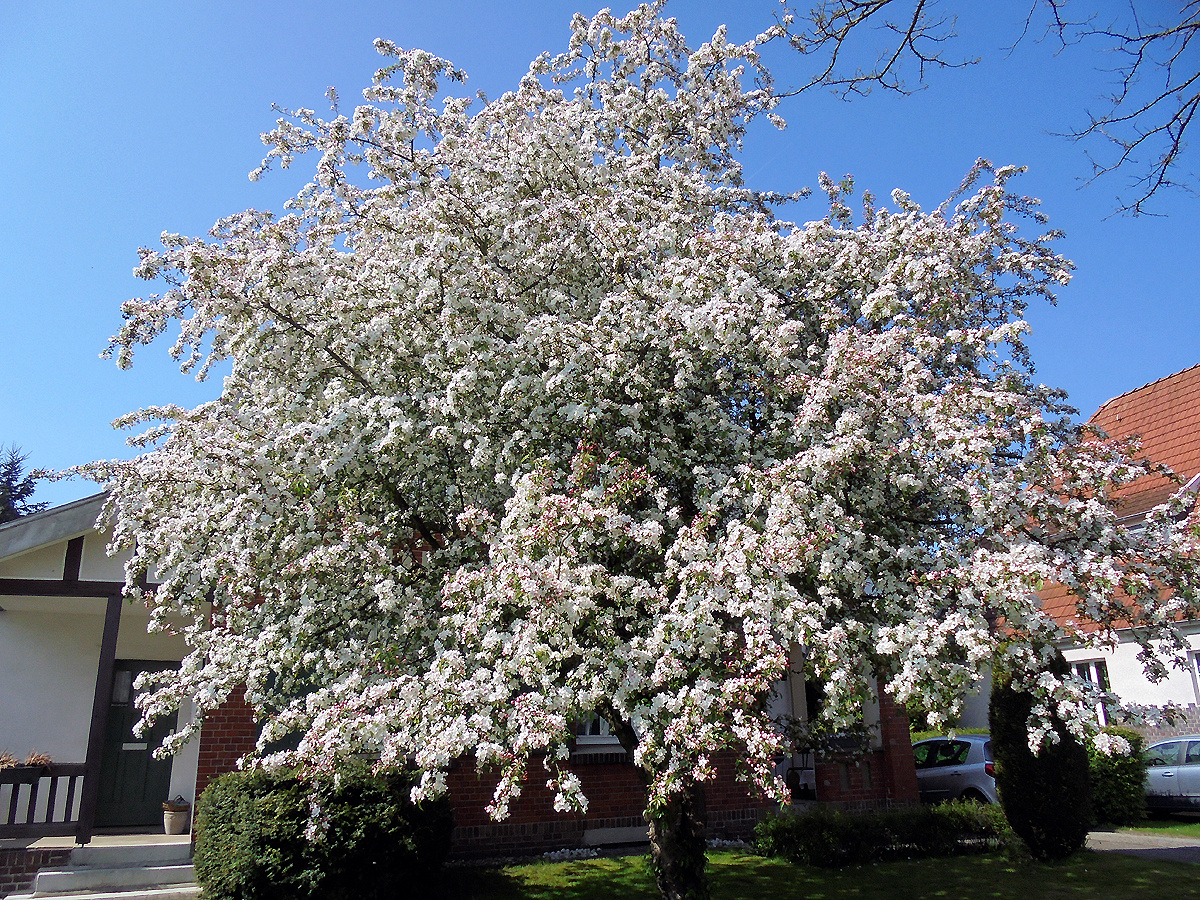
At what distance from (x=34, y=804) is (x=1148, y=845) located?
1473 centimetres

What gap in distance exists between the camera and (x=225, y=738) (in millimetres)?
10477

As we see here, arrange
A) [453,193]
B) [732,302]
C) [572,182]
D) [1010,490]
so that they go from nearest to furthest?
[1010,490]
[732,302]
[453,193]
[572,182]

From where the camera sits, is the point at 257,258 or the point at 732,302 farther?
the point at 257,258

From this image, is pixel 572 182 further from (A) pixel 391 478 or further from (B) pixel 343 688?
(B) pixel 343 688

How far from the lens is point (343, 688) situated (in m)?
6.26

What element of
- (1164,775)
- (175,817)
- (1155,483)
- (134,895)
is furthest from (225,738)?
(1155,483)

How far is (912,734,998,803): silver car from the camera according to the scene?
14.9 m

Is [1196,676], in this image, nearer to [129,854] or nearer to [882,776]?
[882,776]

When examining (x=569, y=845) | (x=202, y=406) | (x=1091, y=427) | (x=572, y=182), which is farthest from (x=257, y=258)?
(x=569, y=845)

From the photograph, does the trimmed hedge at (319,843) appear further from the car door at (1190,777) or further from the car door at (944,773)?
the car door at (1190,777)

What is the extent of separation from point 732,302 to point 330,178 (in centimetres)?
480

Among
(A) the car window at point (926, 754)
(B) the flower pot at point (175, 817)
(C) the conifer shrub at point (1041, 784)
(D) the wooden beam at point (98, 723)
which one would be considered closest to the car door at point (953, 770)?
(A) the car window at point (926, 754)

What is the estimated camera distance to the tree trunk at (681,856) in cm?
702

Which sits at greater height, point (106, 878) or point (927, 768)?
point (927, 768)
